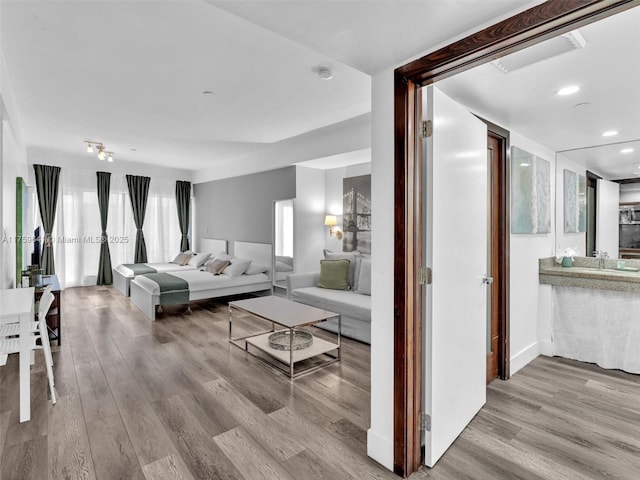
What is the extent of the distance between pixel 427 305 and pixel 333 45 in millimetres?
1348

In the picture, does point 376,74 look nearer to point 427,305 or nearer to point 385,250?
point 385,250

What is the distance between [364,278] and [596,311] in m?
2.26

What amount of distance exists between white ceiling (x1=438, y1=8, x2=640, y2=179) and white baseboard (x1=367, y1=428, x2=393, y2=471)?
80.8 inches

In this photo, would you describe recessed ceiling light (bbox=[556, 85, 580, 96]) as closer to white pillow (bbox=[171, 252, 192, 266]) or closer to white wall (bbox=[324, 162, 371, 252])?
white wall (bbox=[324, 162, 371, 252])

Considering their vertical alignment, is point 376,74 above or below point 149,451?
above

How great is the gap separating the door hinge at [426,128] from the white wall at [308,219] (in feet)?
12.6

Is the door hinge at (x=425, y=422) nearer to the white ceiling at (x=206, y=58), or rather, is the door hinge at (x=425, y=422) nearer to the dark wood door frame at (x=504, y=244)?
the dark wood door frame at (x=504, y=244)

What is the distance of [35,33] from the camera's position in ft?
7.99

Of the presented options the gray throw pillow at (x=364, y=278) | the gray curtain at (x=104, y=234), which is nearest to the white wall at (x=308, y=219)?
the gray throw pillow at (x=364, y=278)

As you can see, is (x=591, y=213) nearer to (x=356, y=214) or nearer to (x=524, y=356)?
(x=524, y=356)

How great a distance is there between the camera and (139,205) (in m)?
7.46

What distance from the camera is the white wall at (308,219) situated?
5530mm

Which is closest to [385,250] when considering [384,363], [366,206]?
[384,363]

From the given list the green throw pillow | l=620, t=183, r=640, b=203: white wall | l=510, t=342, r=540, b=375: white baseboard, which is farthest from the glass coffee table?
l=620, t=183, r=640, b=203: white wall
